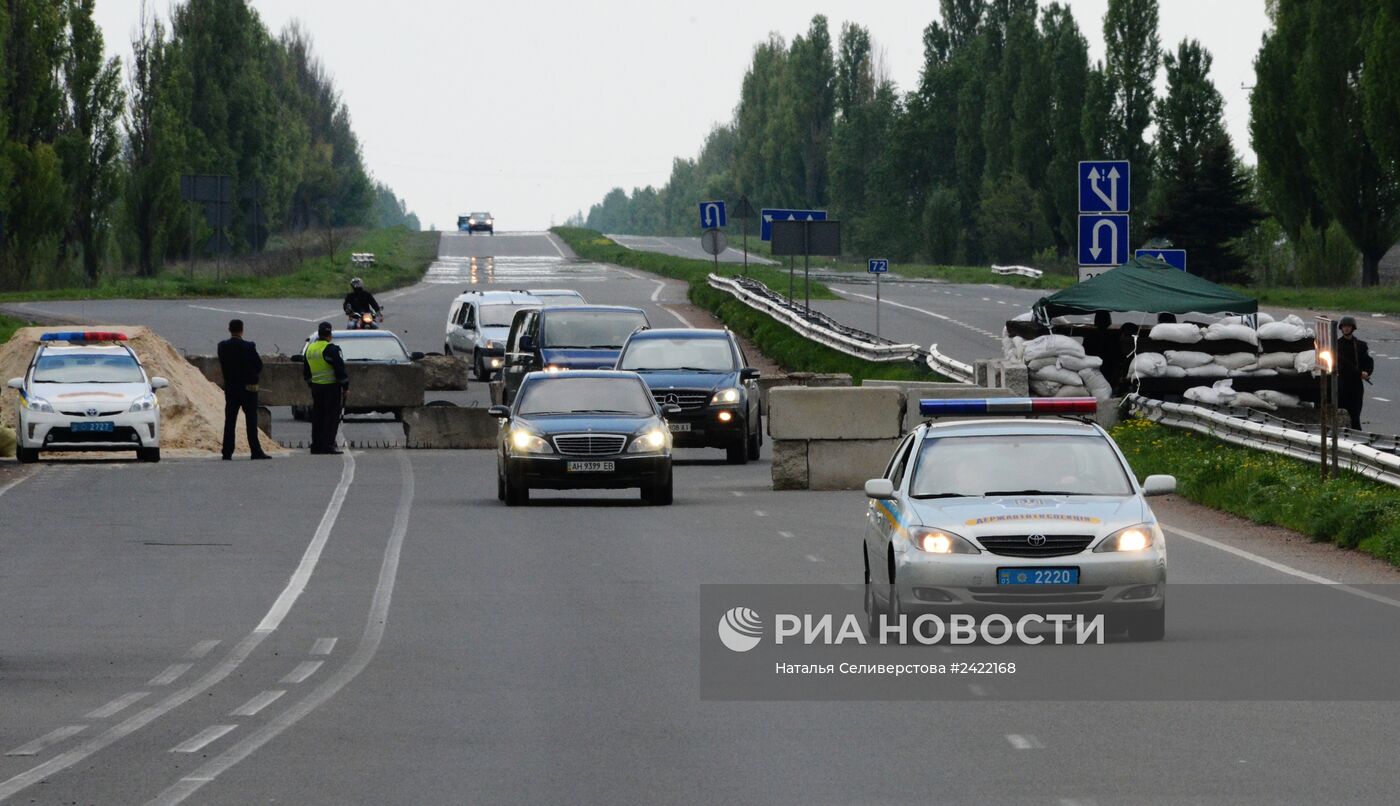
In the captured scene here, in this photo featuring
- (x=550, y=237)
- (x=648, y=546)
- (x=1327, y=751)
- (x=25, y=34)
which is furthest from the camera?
(x=550, y=237)

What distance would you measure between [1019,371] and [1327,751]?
22.0 m

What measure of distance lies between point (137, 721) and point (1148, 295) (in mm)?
23888

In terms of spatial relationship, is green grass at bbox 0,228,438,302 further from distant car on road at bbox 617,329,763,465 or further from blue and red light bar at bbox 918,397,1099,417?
blue and red light bar at bbox 918,397,1099,417

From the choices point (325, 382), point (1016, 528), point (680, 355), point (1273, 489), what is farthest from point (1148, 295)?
point (1016, 528)

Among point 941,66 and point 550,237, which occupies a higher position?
point 941,66

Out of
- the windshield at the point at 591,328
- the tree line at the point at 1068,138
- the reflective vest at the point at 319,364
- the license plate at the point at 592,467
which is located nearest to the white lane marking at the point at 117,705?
the license plate at the point at 592,467

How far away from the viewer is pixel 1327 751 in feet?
32.4

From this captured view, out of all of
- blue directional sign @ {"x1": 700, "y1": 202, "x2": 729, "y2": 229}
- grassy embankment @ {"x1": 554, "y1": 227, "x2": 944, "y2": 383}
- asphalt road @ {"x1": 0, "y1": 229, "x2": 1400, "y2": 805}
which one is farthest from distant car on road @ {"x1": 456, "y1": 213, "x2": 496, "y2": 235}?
asphalt road @ {"x1": 0, "y1": 229, "x2": 1400, "y2": 805}

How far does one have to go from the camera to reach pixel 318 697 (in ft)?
38.7

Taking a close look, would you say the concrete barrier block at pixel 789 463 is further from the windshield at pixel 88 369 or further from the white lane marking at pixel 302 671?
the white lane marking at pixel 302 671

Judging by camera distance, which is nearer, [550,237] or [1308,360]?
[1308,360]

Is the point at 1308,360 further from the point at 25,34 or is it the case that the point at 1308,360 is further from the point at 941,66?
the point at 941,66

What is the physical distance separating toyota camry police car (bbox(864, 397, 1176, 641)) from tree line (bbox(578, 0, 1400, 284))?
54.6 m

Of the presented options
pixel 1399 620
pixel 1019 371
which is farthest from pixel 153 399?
pixel 1399 620
